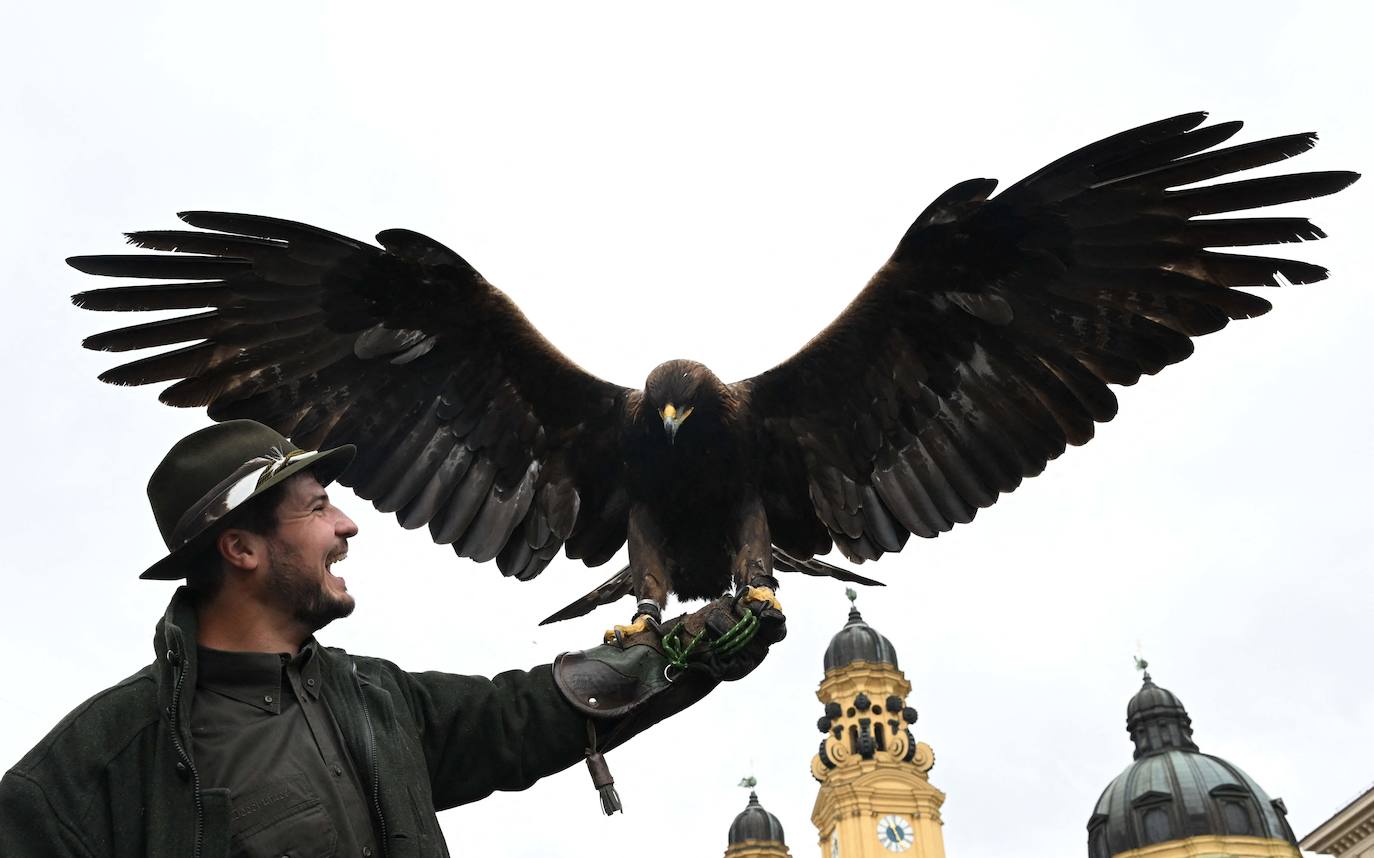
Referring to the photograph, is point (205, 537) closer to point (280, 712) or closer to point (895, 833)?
point (280, 712)

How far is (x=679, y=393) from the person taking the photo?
5.27 metres

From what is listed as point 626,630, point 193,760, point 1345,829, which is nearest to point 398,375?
point 626,630

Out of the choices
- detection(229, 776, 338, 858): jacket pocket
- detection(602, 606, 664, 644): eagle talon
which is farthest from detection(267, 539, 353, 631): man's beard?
detection(602, 606, 664, 644): eagle talon

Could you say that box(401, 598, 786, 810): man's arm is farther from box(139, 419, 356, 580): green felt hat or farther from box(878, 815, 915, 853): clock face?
box(878, 815, 915, 853): clock face

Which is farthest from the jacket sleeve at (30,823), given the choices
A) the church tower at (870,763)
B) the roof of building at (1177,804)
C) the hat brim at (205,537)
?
the roof of building at (1177,804)

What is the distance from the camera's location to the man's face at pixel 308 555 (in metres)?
3.21

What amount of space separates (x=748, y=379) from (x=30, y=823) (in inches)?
137

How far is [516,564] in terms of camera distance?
543 cm

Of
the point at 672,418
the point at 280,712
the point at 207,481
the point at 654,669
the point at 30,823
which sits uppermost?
the point at 672,418

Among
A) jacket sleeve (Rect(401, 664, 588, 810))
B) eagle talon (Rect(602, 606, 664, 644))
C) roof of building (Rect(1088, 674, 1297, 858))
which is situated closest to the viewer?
jacket sleeve (Rect(401, 664, 588, 810))

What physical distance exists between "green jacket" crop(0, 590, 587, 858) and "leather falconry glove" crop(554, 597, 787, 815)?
0.19ft

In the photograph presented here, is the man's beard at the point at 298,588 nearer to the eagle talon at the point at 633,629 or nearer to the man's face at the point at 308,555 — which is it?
the man's face at the point at 308,555

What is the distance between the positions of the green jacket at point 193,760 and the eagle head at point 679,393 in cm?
167

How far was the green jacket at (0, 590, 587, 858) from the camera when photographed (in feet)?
9.18
